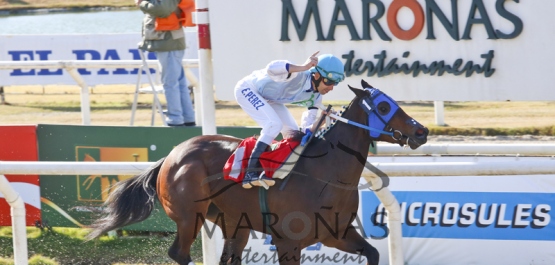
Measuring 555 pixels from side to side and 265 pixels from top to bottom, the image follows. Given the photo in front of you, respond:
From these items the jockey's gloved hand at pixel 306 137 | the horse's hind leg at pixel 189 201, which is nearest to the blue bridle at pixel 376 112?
the jockey's gloved hand at pixel 306 137

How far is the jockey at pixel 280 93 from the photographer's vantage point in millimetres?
5141

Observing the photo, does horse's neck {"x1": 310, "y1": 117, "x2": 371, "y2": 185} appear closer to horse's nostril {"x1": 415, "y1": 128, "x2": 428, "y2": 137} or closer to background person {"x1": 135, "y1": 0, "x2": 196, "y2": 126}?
horse's nostril {"x1": 415, "y1": 128, "x2": 428, "y2": 137}

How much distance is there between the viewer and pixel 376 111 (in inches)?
200

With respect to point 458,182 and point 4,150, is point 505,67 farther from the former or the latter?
point 4,150

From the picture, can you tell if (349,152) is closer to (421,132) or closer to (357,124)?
(357,124)

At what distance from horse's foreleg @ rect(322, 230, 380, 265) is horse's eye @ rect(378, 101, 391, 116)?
2.52 ft

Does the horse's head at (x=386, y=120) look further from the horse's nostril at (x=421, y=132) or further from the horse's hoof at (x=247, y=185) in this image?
the horse's hoof at (x=247, y=185)

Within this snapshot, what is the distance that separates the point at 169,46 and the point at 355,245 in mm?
3185

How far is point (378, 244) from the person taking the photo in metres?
6.73

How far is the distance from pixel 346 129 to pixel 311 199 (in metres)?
0.45

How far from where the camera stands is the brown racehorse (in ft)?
16.8

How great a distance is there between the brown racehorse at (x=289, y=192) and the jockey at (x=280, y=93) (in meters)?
0.16

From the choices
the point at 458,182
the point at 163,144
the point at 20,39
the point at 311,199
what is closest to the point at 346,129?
the point at 311,199

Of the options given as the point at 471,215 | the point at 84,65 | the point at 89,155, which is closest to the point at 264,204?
the point at 471,215
